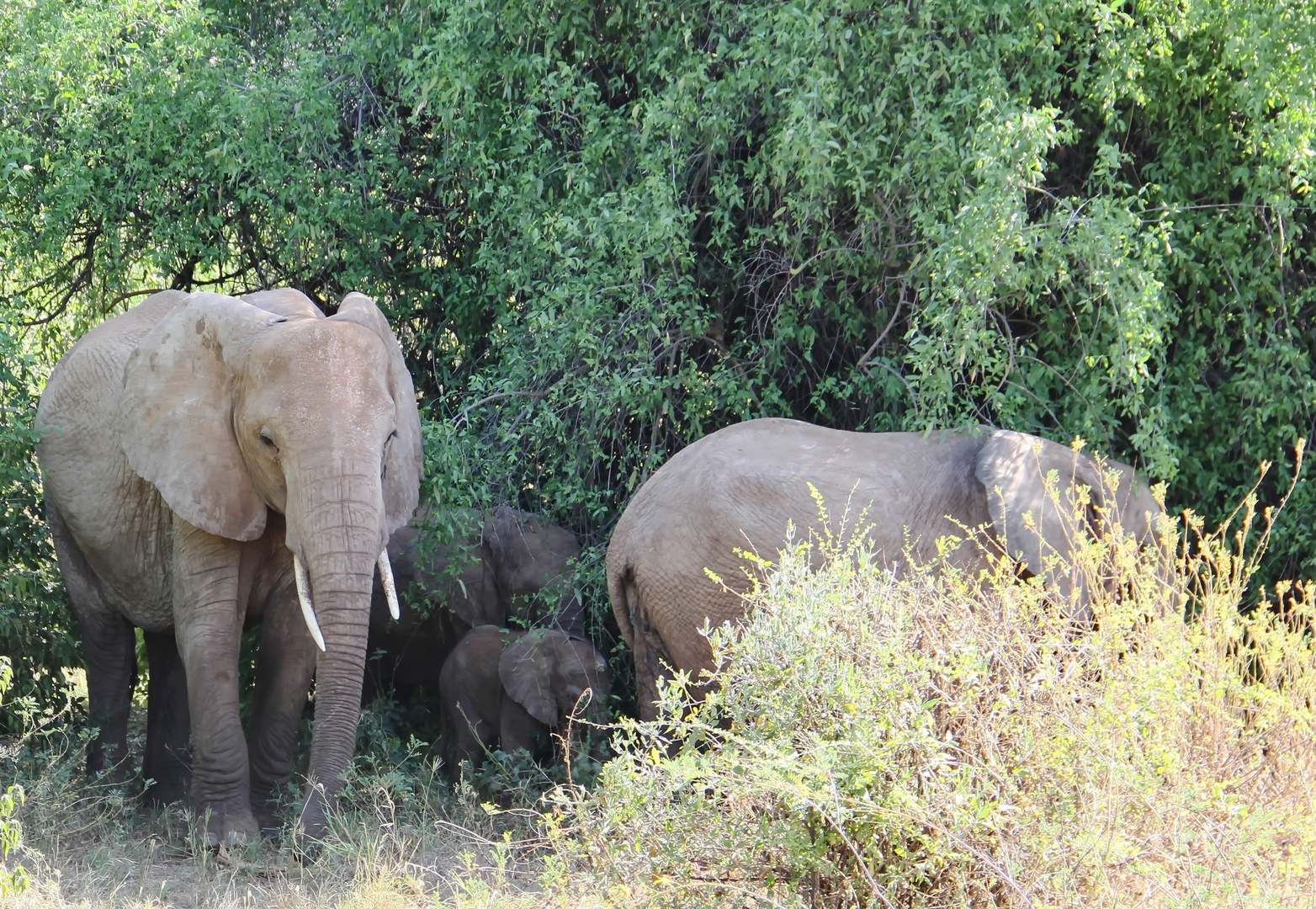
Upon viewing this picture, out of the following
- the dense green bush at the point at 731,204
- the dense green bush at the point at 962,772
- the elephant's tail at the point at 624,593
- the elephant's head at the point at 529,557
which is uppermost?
the dense green bush at the point at 731,204

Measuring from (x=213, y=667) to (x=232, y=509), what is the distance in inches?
26.4

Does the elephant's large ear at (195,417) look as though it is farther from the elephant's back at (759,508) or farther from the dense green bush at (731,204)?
the elephant's back at (759,508)

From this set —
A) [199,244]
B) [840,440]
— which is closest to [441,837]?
[840,440]

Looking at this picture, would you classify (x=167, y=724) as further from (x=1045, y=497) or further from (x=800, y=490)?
(x=1045, y=497)

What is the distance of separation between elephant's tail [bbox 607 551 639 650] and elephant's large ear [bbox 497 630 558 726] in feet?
1.87

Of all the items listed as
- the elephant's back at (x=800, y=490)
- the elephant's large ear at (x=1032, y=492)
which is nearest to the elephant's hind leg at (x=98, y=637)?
the elephant's back at (x=800, y=490)

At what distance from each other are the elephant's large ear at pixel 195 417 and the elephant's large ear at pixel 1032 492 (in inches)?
117

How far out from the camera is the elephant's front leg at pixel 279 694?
6.55 metres

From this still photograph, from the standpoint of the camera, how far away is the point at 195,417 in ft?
20.3

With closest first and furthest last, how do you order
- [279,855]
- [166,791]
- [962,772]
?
[962,772] < [279,855] < [166,791]

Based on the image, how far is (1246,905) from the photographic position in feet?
11.7

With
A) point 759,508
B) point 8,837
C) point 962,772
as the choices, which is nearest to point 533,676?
point 759,508

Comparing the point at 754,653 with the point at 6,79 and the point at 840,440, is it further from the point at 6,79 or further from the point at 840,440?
the point at 6,79

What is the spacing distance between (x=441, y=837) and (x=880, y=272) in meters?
3.22
